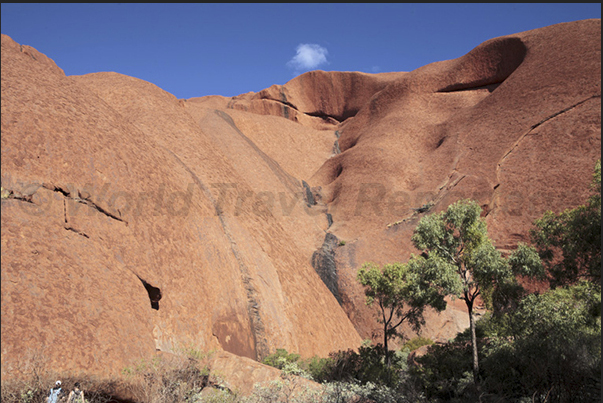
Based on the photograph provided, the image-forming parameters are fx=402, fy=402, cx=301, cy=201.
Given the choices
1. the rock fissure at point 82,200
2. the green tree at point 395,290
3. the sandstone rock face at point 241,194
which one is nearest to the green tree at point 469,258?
the green tree at point 395,290

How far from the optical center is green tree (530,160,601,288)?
920 centimetres

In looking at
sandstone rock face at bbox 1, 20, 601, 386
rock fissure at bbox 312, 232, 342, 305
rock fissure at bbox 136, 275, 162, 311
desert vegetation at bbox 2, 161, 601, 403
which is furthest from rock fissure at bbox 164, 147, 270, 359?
rock fissure at bbox 312, 232, 342, 305

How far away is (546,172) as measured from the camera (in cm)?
2395

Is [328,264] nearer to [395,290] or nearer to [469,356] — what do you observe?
[395,290]

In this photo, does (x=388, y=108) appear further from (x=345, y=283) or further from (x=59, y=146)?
(x=59, y=146)

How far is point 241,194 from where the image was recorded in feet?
56.5

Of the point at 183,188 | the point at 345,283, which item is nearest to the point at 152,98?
the point at 183,188

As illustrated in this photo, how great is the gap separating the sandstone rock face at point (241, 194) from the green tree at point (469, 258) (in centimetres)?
536

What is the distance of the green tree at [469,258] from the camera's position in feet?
37.9

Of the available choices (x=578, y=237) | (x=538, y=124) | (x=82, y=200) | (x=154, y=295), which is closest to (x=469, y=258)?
(x=578, y=237)

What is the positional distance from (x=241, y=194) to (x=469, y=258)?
9.34 m

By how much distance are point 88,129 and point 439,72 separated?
37459 millimetres

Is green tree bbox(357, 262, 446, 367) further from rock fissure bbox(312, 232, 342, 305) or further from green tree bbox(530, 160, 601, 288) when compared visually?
rock fissure bbox(312, 232, 342, 305)

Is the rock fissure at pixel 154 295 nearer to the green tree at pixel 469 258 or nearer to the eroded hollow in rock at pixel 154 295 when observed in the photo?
the eroded hollow in rock at pixel 154 295
